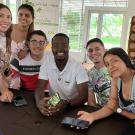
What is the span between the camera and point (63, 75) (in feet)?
6.19

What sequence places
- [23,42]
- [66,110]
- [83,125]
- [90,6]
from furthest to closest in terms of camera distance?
[90,6], [23,42], [66,110], [83,125]

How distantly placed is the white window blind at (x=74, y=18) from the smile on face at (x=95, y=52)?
4278 millimetres

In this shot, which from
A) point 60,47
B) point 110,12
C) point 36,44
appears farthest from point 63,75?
point 110,12

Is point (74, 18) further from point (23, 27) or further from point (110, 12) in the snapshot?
point (23, 27)

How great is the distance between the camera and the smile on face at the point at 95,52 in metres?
2.03

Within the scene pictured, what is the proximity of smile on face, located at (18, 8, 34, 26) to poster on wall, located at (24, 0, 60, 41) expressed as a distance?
318 cm

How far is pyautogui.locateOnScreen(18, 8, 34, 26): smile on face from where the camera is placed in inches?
99.9

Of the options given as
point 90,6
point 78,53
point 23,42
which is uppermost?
point 90,6

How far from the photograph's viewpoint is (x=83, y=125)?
135 centimetres

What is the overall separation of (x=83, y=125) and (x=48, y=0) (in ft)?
15.7

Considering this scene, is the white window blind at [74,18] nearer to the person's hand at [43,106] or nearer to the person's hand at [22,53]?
the person's hand at [22,53]

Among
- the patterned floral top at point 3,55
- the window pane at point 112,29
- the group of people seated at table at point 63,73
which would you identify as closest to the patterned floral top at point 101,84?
the group of people seated at table at point 63,73

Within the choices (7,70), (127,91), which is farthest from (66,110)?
(7,70)

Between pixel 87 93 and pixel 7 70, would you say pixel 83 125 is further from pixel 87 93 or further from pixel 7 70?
pixel 7 70
